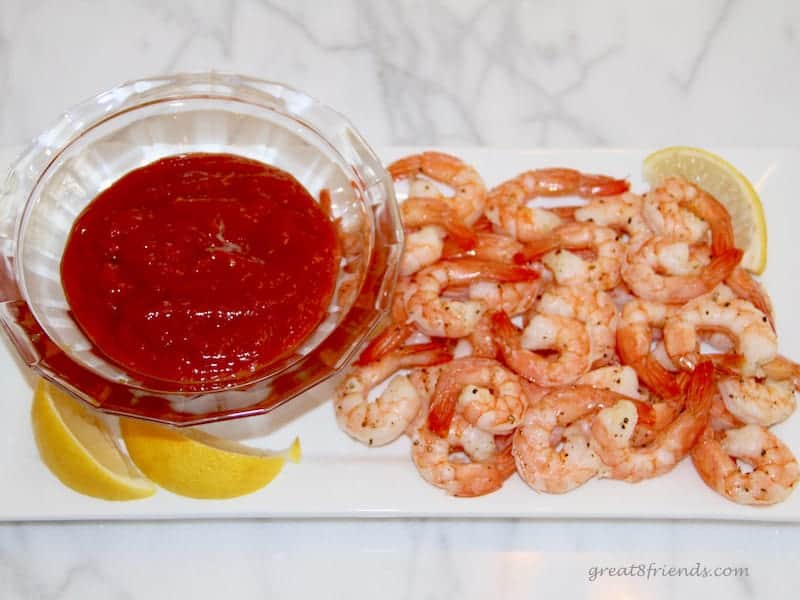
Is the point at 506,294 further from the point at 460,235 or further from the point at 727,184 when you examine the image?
the point at 727,184

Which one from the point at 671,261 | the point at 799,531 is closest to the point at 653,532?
the point at 799,531

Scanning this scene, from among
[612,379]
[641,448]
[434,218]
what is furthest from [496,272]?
[641,448]

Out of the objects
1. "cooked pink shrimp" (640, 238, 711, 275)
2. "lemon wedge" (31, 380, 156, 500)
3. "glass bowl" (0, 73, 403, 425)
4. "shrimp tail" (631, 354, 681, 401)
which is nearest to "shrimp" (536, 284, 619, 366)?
"shrimp tail" (631, 354, 681, 401)

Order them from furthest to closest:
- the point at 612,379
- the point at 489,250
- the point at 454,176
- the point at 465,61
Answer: the point at 465,61 → the point at 454,176 → the point at 489,250 → the point at 612,379

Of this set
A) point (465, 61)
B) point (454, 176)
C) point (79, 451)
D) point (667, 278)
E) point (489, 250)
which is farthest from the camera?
point (465, 61)

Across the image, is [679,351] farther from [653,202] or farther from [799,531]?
[799,531]

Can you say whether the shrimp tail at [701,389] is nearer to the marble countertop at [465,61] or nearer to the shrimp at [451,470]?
the shrimp at [451,470]

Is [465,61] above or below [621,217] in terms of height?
above
